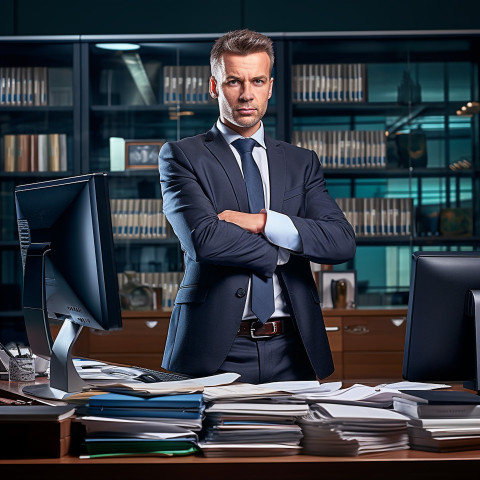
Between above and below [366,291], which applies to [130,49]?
above

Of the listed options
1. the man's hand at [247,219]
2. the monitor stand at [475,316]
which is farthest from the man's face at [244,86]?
the monitor stand at [475,316]

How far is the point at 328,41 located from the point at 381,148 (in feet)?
2.57

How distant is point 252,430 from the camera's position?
3.81ft

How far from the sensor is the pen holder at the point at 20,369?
189cm

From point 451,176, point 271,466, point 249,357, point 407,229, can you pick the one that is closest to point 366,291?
point 407,229

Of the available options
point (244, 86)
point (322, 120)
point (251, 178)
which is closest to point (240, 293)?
point (251, 178)

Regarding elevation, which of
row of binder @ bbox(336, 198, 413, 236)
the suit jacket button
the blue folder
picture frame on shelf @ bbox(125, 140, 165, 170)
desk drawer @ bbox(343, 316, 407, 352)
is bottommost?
desk drawer @ bbox(343, 316, 407, 352)

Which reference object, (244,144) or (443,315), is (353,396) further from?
(244,144)

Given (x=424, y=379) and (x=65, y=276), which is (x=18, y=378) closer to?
(x=65, y=276)

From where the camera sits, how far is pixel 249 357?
6.05 feet

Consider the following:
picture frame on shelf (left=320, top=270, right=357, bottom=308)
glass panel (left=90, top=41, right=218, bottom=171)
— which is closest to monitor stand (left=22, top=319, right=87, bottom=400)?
picture frame on shelf (left=320, top=270, right=357, bottom=308)

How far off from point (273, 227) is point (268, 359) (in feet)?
1.23

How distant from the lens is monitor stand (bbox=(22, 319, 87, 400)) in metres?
1.52

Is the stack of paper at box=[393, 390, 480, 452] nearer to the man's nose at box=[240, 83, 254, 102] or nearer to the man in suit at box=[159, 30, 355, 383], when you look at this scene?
the man in suit at box=[159, 30, 355, 383]
